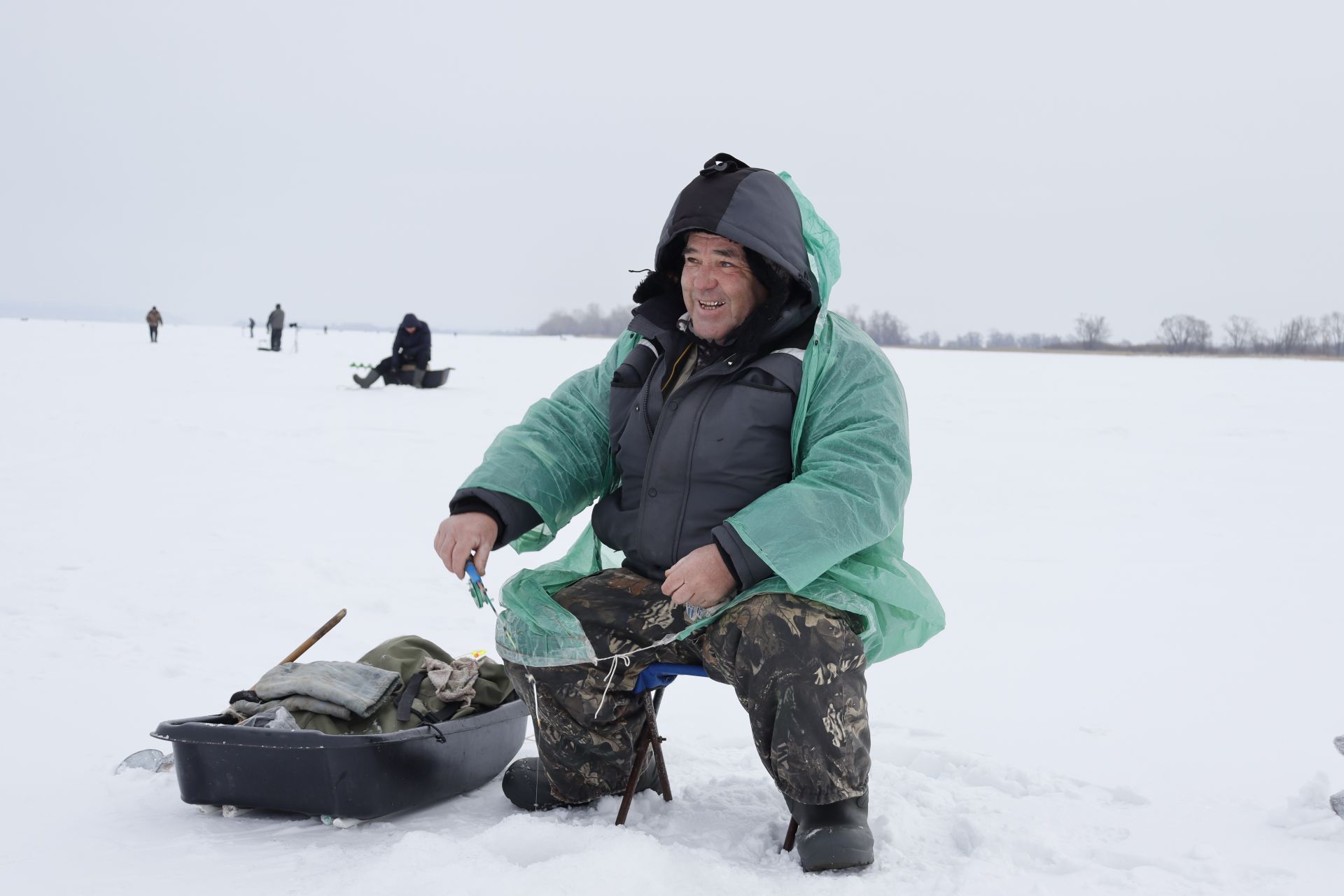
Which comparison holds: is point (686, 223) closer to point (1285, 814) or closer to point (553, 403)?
point (553, 403)

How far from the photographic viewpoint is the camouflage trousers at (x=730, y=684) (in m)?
2.08

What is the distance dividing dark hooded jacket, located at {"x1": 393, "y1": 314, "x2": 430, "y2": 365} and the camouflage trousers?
39.7 feet

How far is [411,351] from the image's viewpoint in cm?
1410

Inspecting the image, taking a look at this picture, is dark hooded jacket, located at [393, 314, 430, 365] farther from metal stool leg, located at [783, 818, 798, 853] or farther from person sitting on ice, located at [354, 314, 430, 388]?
metal stool leg, located at [783, 818, 798, 853]

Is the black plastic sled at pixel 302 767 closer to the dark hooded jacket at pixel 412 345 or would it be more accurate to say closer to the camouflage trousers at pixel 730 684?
the camouflage trousers at pixel 730 684

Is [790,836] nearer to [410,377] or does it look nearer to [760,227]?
[760,227]

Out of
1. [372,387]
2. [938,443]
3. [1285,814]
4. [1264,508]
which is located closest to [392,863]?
[1285,814]

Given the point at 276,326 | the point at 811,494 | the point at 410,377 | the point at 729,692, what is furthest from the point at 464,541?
the point at 276,326

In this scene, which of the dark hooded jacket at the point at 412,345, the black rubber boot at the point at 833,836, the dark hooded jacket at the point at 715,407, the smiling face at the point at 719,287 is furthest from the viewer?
the dark hooded jacket at the point at 412,345

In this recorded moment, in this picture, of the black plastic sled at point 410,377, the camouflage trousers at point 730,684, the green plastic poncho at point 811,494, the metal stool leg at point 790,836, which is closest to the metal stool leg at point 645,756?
the camouflage trousers at point 730,684

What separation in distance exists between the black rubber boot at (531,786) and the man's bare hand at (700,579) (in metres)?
0.61

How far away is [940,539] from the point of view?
5668 millimetres

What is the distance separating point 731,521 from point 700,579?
0.44 ft

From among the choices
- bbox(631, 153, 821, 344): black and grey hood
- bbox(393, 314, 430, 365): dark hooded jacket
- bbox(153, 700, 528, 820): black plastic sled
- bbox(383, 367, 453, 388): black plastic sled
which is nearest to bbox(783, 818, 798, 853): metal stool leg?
bbox(153, 700, 528, 820): black plastic sled
